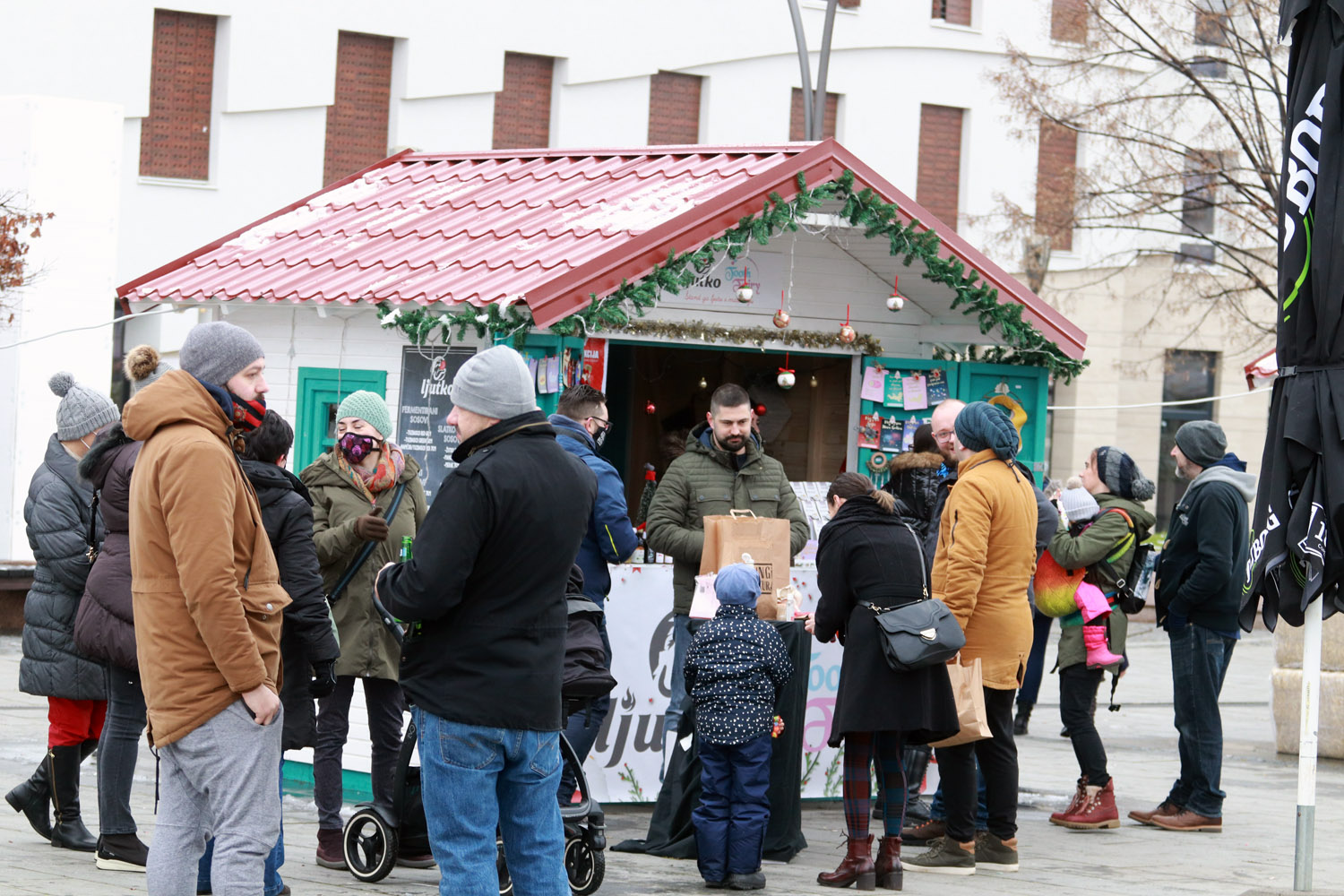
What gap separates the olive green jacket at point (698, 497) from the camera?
343 inches

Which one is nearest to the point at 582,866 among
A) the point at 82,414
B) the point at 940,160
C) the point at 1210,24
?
the point at 82,414

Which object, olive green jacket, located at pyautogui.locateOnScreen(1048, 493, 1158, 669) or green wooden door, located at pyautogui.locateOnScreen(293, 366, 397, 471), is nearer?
olive green jacket, located at pyautogui.locateOnScreen(1048, 493, 1158, 669)

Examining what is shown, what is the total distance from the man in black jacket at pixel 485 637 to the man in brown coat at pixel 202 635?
0.41 meters

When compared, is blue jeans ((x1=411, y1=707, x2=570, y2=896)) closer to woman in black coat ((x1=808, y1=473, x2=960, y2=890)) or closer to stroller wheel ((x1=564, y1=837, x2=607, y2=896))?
stroller wheel ((x1=564, y1=837, x2=607, y2=896))

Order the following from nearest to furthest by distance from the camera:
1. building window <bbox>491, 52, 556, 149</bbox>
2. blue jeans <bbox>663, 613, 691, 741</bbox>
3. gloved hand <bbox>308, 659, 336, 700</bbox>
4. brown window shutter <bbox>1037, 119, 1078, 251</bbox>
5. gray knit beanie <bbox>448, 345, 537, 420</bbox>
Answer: gray knit beanie <bbox>448, 345, 537, 420</bbox> < gloved hand <bbox>308, 659, 336, 700</bbox> < blue jeans <bbox>663, 613, 691, 741</bbox> < brown window shutter <bbox>1037, 119, 1078, 251</bbox> < building window <bbox>491, 52, 556, 149</bbox>

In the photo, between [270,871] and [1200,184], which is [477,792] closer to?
[270,871]

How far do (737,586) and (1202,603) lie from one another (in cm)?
283

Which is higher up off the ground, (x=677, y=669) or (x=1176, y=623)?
(x=1176, y=623)

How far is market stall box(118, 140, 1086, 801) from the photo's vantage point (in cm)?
908

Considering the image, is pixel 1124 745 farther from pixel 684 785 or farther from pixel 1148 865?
pixel 684 785

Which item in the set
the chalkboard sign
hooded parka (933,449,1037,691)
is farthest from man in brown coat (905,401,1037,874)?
the chalkboard sign

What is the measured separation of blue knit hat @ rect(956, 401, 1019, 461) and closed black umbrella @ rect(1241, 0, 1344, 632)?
142 centimetres

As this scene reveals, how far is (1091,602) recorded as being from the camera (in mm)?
9250

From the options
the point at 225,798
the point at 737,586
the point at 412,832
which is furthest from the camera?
the point at 737,586
